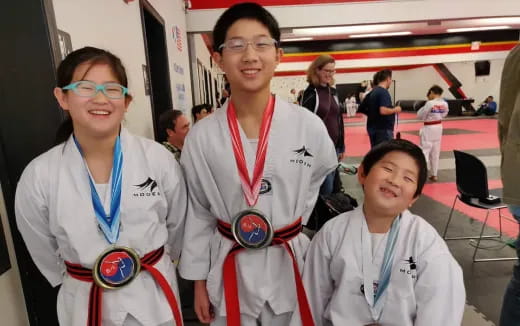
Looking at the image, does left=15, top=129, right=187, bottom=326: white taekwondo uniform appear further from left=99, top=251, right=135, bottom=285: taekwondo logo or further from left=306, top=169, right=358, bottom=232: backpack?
left=306, top=169, right=358, bottom=232: backpack

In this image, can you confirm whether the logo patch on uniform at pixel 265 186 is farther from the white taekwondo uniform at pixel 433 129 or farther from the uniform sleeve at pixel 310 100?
the white taekwondo uniform at pixel 433 129

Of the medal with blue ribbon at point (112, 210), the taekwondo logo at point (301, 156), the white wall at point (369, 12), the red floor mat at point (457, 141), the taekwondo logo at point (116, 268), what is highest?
the white wall at point (369, 12)

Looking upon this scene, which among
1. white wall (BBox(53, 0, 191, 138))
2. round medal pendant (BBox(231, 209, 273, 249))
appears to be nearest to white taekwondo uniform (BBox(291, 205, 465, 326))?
round medal pendant (BBox(231, 209, 273, 249))

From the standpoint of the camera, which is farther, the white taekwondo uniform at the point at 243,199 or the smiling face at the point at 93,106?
the white taekwondo uniform at the point at 243,199

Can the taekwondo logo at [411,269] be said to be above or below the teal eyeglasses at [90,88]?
below

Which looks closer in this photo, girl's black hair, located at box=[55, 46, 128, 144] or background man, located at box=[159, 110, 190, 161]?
girl's black hair, located at box=[55, 46, 128, 144]

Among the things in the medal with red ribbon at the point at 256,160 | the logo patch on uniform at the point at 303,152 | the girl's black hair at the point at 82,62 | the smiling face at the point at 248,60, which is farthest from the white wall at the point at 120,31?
the logo patch on uniform at the point at 303,152

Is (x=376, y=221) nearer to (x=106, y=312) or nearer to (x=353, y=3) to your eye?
(x=106, y=312)

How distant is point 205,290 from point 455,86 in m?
20.7

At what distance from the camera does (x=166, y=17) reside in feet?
14.5

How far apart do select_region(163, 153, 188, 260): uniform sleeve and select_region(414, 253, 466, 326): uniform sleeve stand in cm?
96

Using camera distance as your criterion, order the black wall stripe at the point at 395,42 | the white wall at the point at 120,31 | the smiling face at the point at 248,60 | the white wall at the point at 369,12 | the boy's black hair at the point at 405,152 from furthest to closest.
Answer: the black wall stripe at the point at 395,42 < the white wall at the point at 369,12 < the white wall at the point at 120,31 < the boy's black hair at the point at 405,152 < the smiling face at the point at 248,60

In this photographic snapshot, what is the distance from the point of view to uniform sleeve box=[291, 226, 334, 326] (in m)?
1.40

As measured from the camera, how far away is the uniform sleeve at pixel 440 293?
1.23 meters
